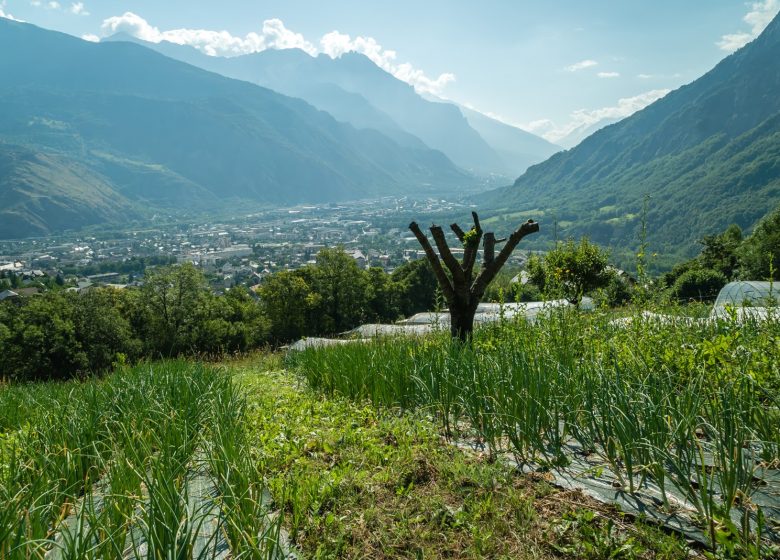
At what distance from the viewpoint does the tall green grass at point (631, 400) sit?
7.81ft

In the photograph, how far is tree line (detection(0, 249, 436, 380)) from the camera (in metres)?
26.0

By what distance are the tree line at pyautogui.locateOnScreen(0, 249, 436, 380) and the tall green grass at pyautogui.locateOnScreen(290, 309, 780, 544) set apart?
19.0m

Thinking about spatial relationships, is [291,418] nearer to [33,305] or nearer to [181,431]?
[181,431]

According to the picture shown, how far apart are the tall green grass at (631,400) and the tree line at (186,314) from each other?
19.0m

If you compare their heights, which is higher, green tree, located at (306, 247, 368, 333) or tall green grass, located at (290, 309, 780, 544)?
tall green grass, located at (290, 309, 780, 544)

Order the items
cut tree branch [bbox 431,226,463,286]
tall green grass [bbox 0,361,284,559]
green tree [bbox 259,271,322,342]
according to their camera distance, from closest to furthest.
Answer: tall green grass [bbox 0,361,284,559] < cut tree branch [bbox 431,226,463,286] < green tree [bbox 259,271,322,342]

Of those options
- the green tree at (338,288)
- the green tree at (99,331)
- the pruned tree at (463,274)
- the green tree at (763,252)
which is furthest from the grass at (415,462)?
the green tree at (338,288)

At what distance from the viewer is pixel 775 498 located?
2332mm

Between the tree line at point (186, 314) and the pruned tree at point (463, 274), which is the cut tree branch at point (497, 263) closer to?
the pruned tree at point (463, 274)

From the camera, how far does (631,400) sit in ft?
9.21

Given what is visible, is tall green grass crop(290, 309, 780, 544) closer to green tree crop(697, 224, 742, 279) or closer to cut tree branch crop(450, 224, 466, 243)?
cut tree branch crop(450, 224, 466, 243)

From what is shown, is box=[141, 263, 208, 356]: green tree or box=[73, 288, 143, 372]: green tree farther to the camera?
box=[141, 263, 208, 356]: green tree

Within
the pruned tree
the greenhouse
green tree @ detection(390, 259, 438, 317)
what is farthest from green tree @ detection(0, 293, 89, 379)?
the greenhouse

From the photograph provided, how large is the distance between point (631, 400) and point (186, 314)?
35.1 m
